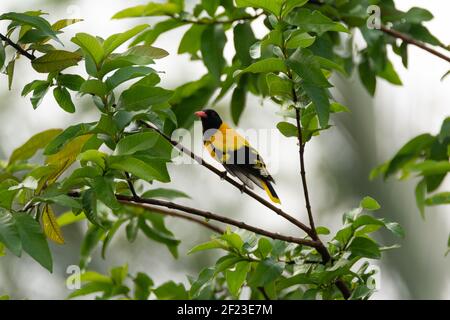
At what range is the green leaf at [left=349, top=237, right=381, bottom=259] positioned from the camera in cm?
198

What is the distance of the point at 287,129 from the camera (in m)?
1.95

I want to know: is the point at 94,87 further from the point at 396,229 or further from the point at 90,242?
the point at 90,242

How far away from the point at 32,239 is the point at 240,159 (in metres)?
1.18

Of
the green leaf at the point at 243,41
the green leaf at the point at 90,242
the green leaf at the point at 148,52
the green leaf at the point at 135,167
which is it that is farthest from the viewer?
the green leaf at the point at 90,242

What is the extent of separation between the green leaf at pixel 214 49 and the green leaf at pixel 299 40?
742 mm

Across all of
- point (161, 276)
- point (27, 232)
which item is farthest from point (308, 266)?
point (161, 276)

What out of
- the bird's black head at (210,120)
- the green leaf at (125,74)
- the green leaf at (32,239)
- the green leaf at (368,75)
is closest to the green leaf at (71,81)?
the green leaf at (125,74)

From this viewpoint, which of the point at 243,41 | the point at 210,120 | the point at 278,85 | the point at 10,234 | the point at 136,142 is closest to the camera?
the point at 10,234

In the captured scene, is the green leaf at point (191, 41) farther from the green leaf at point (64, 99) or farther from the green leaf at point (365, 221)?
the green leaf at point (365, 221)

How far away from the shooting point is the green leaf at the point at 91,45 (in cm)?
190

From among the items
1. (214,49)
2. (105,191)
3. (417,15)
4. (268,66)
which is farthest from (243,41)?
(105,191)

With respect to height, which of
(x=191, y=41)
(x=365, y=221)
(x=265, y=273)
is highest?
(x=191, y=41)

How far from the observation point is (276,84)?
1.89m

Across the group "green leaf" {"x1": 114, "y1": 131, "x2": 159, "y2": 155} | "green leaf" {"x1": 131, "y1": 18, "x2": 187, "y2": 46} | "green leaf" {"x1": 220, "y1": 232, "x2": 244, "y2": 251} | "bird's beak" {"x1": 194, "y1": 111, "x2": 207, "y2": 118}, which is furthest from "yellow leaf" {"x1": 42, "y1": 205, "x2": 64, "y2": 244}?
"bird's beak" {"x1": 194, "y1": 111, "x2": 207, "y2": 118}
